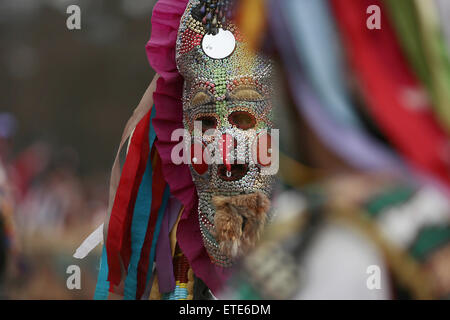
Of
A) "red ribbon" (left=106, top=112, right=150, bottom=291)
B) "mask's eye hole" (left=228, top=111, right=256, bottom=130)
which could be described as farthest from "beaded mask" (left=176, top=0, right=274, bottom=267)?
"red ribbon" (left=106, top=112, right=150, bottom=291)

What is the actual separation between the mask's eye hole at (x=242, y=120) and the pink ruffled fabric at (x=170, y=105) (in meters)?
0.28

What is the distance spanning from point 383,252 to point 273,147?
0.95 m

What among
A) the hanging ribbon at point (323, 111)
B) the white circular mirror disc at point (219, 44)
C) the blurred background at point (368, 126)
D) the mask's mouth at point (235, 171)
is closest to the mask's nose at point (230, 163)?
the mask's mouth at point (235, 171)

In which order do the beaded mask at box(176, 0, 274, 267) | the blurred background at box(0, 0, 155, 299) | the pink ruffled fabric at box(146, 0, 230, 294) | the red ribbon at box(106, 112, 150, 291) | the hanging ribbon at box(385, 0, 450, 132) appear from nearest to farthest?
the hanging ribbon at box(385, 0, 450, 132) < the beaded mask at box(176, 0, 274, 267) < the pink ruffled fabric at box(146, 0, 230, 294) < the red ribbon at box(106, 112, 150, 291) < the blurred background at box(0, 0, 155, 299)

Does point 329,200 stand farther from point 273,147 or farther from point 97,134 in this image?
point 97,134

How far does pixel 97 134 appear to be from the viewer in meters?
4.13

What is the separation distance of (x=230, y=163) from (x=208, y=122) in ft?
0.53

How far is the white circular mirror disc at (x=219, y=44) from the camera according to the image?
1721 mm

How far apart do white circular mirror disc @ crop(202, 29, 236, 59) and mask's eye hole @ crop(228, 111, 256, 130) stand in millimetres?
184

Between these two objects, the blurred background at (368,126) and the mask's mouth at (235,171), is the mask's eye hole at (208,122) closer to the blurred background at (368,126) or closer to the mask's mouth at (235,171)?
the mask's mouth at (235,171)

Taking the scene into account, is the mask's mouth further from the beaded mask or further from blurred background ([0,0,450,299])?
blurred background ([0,0,450,299])

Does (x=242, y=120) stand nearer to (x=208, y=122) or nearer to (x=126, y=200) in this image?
(x=208, y=122)

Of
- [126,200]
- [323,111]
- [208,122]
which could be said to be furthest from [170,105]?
[323,111]

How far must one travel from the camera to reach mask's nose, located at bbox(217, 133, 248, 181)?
1.66 m
